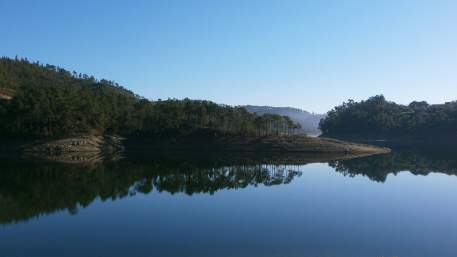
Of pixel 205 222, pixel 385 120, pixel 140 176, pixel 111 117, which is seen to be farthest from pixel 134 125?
pixel 385 120

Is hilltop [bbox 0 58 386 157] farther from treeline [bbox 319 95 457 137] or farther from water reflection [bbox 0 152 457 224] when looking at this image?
treeline [bbox 319 95 457 137]

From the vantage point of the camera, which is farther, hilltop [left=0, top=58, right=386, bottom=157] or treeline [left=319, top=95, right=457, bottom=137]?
treeline [left=319, top=95, right=457, bottom=137]

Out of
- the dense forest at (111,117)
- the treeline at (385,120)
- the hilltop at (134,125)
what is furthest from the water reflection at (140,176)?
the treeline at (385,120)

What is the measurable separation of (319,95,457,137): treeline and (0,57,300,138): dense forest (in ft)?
162

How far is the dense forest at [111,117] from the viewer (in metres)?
76.2

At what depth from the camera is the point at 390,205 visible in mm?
31344

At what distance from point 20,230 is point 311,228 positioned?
14.8 m

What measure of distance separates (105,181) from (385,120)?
113 metres

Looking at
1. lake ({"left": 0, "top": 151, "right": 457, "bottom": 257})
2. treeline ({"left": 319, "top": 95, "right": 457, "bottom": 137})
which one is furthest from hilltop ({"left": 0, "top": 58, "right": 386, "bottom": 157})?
treeline ({"left": 319, "top": 95, "right": 457, "bottom": 137})

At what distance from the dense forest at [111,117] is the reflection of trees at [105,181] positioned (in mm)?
18948

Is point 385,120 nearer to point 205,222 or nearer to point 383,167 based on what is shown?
point 383,167

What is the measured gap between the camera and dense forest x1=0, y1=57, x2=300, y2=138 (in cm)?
7625

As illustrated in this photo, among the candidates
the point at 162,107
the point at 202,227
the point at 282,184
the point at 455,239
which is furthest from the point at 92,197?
the point at 162,107

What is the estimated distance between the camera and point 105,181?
4266 cm
